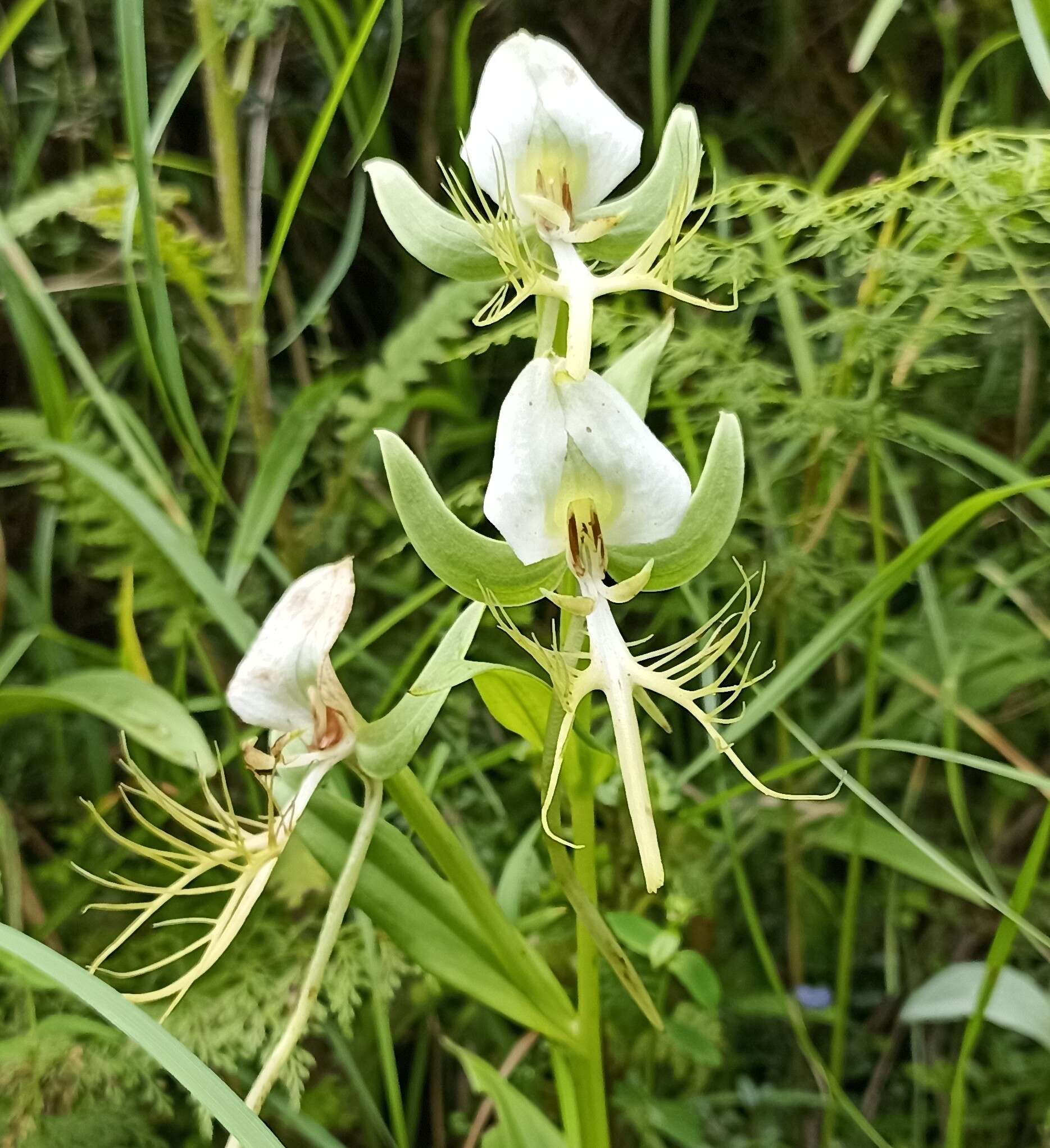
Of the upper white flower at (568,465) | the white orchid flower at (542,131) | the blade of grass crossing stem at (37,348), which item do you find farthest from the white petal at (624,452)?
the blade of grass crossing stem at (37,348)

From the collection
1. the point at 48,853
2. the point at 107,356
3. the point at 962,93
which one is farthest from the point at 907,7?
the point at 48,853

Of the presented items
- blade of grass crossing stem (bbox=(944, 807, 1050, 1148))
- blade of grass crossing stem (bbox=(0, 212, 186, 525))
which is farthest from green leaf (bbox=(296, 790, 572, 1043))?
blade of grass crossing stem (bbox=(0, 212, 186, 525))

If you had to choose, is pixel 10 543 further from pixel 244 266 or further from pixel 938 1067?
pixel 938 1067

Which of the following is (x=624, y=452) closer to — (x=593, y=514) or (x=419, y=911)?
(x=593, y=514)

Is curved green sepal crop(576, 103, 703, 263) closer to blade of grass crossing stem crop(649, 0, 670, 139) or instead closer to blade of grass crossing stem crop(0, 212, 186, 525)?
blade of grass crossing stem crop(649, 0, 670, 139)

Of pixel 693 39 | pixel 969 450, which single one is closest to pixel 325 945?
pixel 969 450

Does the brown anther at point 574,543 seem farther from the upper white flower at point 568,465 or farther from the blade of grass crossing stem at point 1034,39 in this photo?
the blade of grass crossing stem at point 1034,39
